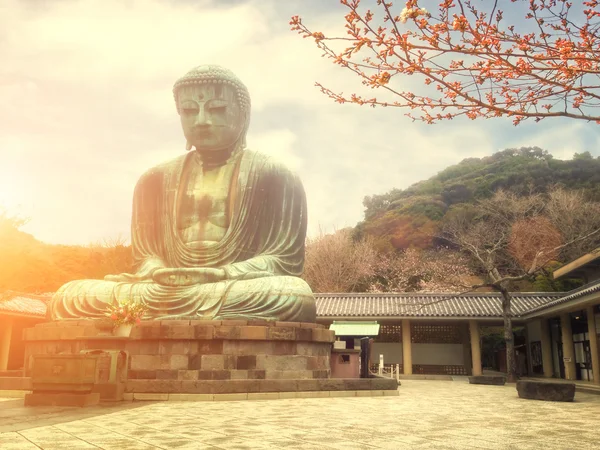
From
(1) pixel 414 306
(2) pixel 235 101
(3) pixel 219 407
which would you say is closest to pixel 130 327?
(3) pixel 219 407

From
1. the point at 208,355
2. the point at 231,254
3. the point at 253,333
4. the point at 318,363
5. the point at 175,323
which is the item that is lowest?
the point at 318,363

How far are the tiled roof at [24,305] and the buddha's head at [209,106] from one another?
7923 millimetres

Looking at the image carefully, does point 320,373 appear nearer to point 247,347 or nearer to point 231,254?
point 247,347

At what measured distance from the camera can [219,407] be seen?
699 centimetres

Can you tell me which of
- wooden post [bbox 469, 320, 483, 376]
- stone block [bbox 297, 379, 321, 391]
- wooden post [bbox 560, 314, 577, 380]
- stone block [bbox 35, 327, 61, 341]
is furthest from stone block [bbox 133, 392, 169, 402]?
wooden post [bbox 469, 320, 483, 376]

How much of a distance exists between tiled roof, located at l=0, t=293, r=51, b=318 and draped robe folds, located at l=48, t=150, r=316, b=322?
6327 mm

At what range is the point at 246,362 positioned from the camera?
348 inches

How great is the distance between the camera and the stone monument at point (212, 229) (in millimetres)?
9641

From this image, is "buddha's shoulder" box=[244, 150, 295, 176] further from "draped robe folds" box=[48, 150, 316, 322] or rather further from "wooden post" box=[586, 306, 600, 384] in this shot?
"wooden post" box=[586, 306, 600, 384]

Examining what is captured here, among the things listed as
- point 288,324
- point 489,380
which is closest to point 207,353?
point 288,324

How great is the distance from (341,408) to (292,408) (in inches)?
24.6

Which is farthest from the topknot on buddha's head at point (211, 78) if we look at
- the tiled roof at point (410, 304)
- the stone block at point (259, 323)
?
the tiled roof at point (410, 304)

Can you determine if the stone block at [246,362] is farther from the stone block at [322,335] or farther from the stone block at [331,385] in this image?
the stone block at [322,335]

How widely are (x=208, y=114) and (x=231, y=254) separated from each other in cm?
297
